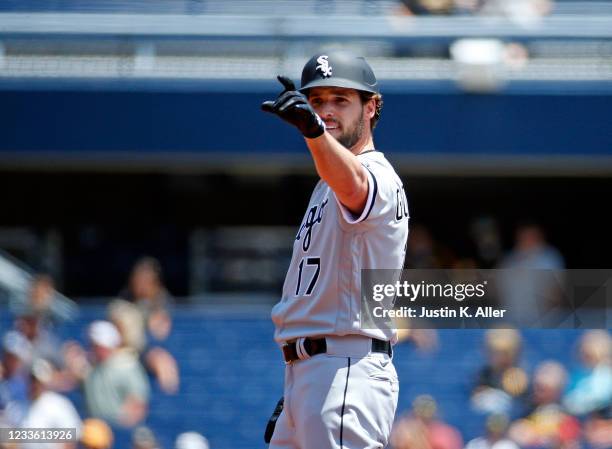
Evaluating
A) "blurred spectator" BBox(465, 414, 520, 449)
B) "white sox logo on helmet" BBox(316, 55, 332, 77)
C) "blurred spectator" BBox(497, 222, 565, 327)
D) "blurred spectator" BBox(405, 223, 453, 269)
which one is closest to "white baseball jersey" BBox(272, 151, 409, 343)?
"white sox logo on helmet" BBox(316, 55, 332, 77)

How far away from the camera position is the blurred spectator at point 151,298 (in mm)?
6547

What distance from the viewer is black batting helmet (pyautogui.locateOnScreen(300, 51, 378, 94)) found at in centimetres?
268

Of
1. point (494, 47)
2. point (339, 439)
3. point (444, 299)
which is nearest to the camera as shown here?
point (339, 439)

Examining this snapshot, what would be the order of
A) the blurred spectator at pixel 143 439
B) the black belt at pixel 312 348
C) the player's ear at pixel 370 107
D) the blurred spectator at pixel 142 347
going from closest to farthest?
the black belt at pixel 312 348 → the player's ear at pixel 370 107 → the blurred spectator at pixel 143 439 → the blurred spectator at pixel 142 347

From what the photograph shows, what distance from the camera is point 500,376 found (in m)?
5.91

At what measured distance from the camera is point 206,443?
621 centimetres

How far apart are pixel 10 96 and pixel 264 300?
2.42m

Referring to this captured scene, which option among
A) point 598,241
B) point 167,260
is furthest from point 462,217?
point 167,260

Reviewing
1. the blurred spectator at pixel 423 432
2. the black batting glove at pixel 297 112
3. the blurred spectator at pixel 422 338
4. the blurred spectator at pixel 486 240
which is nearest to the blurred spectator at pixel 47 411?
the blurred spectator at pixel 423 432

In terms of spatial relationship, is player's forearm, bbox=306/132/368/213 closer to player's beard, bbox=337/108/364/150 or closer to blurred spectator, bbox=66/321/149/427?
player's beard, bbox=337/108/364/150

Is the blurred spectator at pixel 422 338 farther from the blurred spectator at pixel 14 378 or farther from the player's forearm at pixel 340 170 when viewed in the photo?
the player's forearm at pixel 340 170

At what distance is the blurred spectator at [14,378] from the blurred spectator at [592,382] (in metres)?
2.94

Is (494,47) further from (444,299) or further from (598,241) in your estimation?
(444,299)

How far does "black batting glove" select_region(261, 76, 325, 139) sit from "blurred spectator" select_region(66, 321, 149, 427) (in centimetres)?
388
